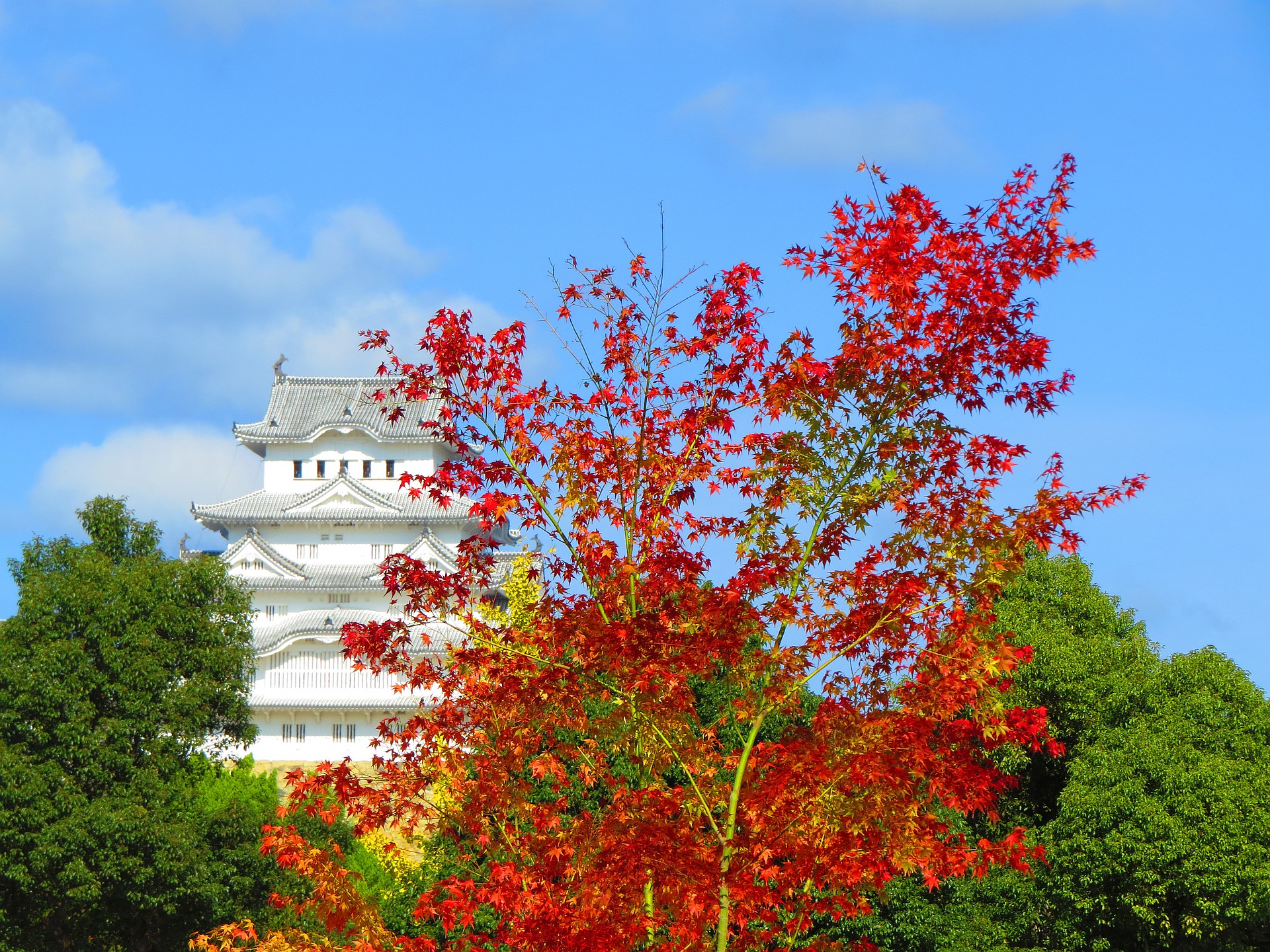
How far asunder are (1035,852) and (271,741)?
127 feet

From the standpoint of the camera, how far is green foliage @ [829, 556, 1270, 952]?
17.8 metres

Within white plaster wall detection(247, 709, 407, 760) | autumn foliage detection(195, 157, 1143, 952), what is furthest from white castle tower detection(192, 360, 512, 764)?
autumn foliage detection(195, 157, 1143, 952)

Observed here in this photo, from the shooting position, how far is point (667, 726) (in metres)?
7.28

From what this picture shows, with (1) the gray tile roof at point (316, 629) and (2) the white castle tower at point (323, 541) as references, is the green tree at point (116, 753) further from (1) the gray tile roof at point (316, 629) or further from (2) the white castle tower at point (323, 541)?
(1) the gray tile roof at point (316, 629)

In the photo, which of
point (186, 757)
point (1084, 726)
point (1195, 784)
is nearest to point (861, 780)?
point (1195, 784)

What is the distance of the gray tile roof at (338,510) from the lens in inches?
1809

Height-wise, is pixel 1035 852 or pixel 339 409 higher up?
pixel 339 409

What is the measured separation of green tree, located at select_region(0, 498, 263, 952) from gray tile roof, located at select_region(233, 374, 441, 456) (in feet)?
84.4

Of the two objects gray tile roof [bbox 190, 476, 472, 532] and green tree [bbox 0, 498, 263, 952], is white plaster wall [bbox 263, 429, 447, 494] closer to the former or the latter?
gray tile roof [bbox 190, 476, 472, 532]

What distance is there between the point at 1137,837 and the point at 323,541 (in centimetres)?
3423

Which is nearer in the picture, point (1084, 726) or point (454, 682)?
point (454, 682)

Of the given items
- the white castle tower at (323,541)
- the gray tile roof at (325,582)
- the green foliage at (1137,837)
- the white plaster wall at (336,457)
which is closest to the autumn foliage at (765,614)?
the green foliage at (1137,837)

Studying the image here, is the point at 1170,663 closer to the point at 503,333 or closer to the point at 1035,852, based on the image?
the point at 1035,852

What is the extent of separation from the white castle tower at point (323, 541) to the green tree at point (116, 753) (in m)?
18.5
